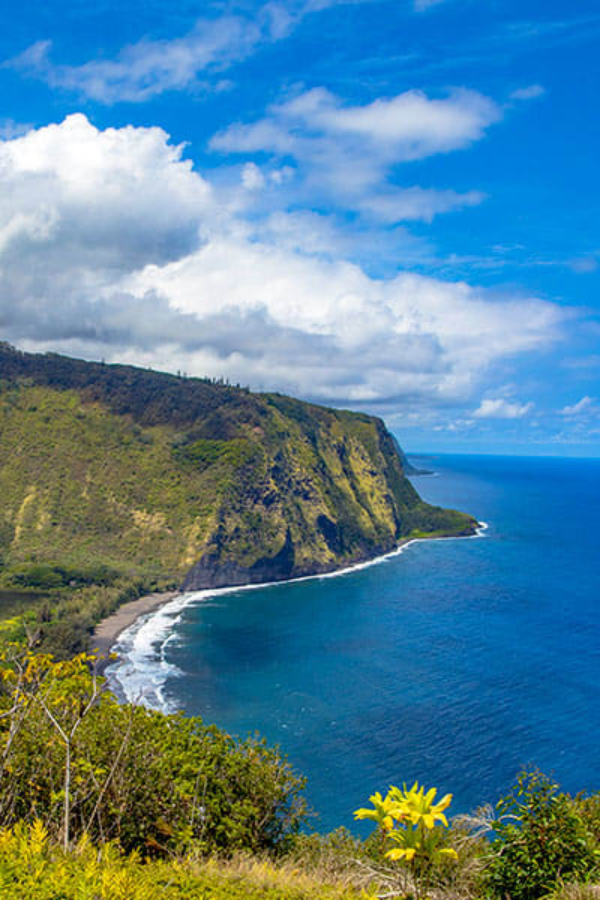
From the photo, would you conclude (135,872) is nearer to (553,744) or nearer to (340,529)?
(553,744)

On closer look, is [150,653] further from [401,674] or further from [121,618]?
[401,674]

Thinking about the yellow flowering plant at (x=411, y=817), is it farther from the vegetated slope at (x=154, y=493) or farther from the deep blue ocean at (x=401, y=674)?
the vegetated slope at (x=154, y=493)

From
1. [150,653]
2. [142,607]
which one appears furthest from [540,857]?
[142,607]

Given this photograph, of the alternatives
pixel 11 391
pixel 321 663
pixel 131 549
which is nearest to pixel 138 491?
pixel 131 549

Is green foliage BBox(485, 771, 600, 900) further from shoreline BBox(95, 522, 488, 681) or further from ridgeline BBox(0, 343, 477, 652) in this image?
ridgeline BBox(0, 343, 477, 652)

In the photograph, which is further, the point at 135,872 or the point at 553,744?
the point at 553,744

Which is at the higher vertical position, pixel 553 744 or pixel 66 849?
pixel 66 849
